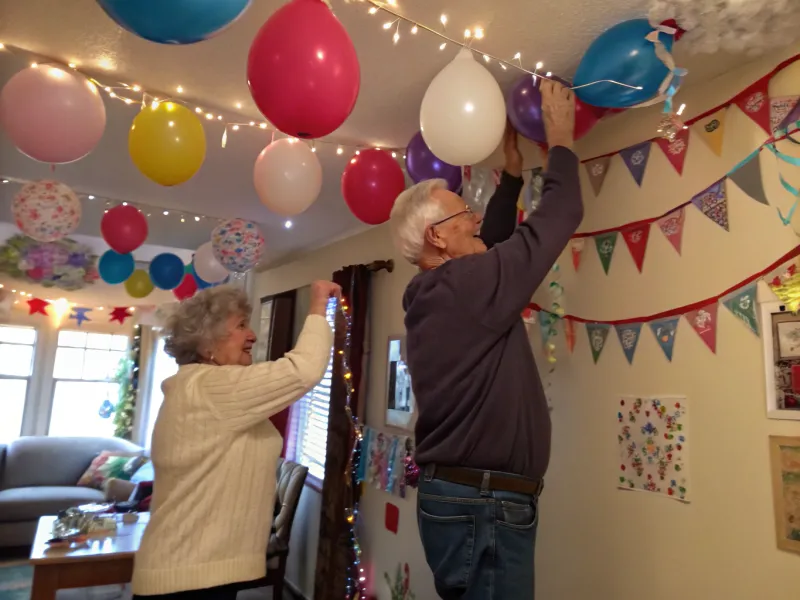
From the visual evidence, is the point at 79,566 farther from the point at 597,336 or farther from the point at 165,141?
the point at 597,336

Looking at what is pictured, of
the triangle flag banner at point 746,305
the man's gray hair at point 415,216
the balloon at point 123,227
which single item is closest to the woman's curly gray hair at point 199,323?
the man's gray hair at point 415,216

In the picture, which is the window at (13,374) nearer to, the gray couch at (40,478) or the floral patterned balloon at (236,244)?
the gray couch at (40,478)

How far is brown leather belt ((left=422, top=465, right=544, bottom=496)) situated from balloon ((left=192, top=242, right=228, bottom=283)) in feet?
9.77

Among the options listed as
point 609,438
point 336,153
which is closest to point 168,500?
point 609,438

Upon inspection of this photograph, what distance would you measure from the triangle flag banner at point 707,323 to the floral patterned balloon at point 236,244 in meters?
2.33

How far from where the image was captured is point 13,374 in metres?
6.08

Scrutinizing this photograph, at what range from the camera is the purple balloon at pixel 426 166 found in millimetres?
2113

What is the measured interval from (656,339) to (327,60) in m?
1.27

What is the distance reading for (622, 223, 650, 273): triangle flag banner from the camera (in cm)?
184

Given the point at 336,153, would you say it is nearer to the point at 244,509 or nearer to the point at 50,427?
the point at 244,509

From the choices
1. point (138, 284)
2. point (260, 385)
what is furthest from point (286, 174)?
point (138, 284)

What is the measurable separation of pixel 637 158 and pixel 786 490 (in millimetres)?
1078

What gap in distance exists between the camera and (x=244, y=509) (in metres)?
1.43

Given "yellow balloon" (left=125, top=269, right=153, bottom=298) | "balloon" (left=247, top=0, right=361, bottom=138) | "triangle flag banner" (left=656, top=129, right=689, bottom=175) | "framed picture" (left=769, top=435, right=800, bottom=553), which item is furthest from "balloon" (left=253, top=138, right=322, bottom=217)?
"yellow balloon" (left=125, top=269, right=153, bottom=298)
